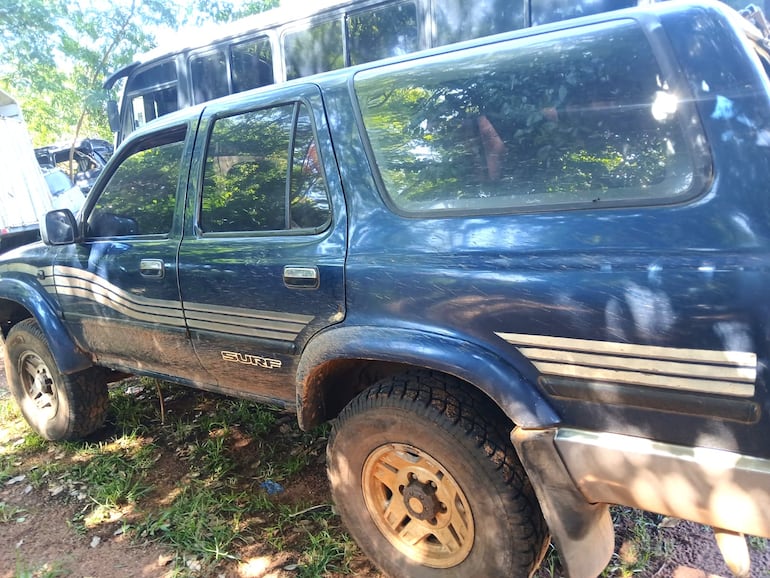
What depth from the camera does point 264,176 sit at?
241 centimetres

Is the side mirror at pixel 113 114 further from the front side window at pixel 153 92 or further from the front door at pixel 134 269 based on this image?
the front door at pixel 134 269

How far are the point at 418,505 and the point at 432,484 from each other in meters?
0.09

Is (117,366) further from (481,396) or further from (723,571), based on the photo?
(723,571)

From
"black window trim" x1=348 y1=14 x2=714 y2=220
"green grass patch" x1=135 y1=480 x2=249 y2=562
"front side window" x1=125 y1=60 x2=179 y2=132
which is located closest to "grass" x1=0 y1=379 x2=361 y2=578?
"green grass patch" x1=135 y1=480 x2=249 y2=562

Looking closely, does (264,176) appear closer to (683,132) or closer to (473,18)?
(683,132)

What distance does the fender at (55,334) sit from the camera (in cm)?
319

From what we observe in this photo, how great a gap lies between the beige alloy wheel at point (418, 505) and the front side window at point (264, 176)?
947 millimetres

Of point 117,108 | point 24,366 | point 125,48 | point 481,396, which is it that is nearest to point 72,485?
point 24,366

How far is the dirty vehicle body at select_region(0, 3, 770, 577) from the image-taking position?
4.63 ft

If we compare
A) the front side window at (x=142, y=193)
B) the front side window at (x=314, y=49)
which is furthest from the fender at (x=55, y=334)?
the front side window at (x=314, y=49)

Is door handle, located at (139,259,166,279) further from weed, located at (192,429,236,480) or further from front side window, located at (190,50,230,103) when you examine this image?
front side window, located at (190,50,230,103)

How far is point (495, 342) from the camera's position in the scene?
170 cm

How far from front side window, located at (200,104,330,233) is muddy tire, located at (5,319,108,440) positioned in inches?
62.6

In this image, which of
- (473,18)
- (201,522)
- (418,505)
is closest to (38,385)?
(201,522)
